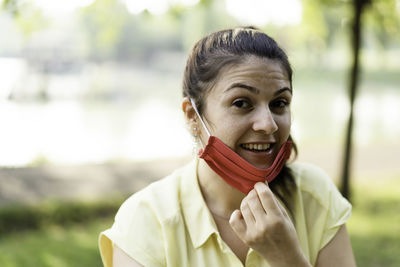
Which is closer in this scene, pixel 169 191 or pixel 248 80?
pixel 248 80

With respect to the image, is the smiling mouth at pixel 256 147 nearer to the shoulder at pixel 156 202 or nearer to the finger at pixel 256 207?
the finger at pixel 256 207

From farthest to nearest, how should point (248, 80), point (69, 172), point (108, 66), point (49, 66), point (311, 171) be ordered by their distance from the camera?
point (108, 66), point (49, 66), point (69, 172), point (311, 171), point (248, 80)

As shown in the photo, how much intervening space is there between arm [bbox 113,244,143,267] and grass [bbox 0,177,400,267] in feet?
8.96

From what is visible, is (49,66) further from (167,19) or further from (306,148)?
(167,19)

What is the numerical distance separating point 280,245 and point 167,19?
12.7 feet

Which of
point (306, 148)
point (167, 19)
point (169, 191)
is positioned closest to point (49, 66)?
point (306, 148)

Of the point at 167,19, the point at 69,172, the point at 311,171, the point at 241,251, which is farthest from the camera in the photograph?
the point at 69,172

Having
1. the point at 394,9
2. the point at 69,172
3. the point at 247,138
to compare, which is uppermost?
the point at 394,9

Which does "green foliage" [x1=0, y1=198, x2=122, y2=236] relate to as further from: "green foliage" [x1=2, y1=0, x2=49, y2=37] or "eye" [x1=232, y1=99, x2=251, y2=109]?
"eye" [x1=232, y1=99, x2=251, y2=109]

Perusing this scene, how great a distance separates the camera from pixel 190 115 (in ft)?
6.14

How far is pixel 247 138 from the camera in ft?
5.54

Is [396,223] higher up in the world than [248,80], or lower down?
lower down

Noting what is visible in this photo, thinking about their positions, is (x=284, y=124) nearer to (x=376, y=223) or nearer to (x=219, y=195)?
(x=219, y=195)

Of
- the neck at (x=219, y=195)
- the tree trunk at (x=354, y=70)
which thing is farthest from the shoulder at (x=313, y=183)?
the tree trunk at (x=354, y=70)
